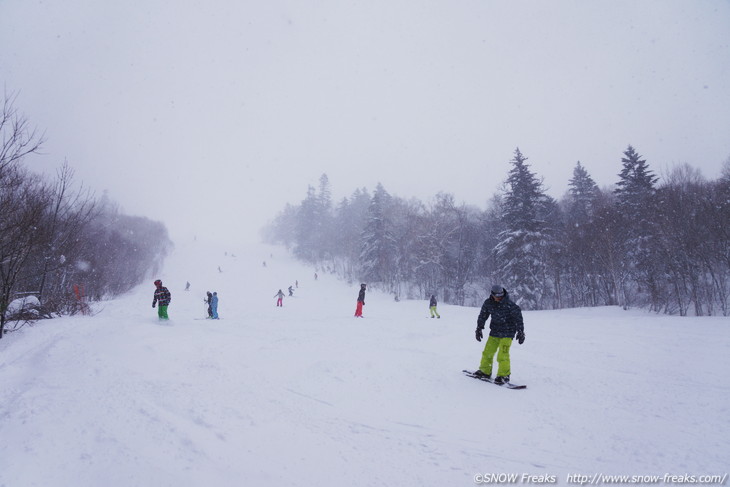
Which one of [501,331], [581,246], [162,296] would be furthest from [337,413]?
[581,246]

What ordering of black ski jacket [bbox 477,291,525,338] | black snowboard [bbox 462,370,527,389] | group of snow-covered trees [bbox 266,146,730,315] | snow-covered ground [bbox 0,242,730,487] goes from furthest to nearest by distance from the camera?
1. group of snow-covered trees [bbox 266,146,730,315]
2. black ski jacket [bbox 477,291,525,338]
3. black snowboard [bbox 462,370,527,389]
4. snow-covered ground [bbox 0,242,730,487]

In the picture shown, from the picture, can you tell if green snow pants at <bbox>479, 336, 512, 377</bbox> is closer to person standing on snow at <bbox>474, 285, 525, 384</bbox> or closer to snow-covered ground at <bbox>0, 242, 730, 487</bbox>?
person standing on snow at <bbox>474, 285, 525, 384</bbox>

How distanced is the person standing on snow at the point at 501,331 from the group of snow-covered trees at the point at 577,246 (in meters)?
22.5

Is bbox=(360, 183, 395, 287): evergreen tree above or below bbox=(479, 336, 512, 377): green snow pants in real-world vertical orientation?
above

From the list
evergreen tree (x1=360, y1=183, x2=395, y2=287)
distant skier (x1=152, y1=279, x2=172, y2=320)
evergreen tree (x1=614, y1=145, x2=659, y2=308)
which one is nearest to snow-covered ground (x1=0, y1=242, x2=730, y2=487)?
distant skier (x1=152, y1=279, x2=172, y2=320)

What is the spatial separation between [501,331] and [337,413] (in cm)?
347

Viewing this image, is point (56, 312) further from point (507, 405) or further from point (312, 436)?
point (507, 405)

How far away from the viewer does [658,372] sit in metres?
6.82

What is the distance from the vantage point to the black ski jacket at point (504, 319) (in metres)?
6.26

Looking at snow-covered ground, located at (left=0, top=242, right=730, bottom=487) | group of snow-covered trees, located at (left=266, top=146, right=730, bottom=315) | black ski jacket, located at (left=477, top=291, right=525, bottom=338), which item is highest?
group of snow-covered trees, located at (left=266, top=146, right=730, bottom=315)

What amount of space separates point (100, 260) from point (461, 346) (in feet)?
126

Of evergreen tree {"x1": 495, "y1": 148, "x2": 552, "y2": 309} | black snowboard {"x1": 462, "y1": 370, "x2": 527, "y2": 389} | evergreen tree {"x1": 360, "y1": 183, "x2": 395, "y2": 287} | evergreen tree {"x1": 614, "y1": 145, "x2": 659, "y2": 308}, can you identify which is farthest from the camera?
evergreen tree {"x1": 360, "y1": 183, "x2": 395, "y2": 287}

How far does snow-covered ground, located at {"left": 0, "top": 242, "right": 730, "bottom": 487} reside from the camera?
133 inches

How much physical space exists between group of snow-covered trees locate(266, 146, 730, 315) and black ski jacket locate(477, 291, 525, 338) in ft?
73.5
